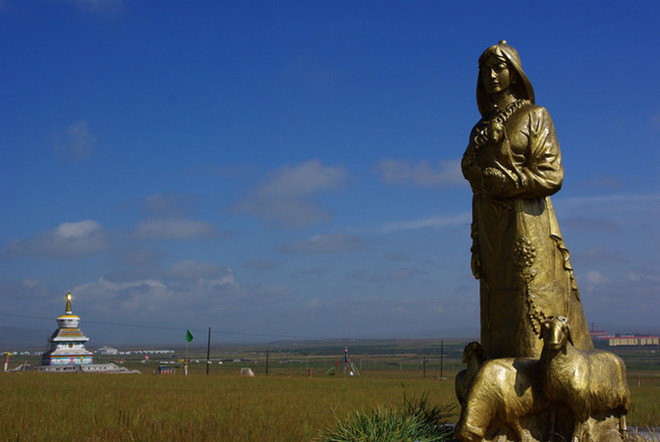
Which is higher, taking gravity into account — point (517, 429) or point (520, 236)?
point (520, 236)

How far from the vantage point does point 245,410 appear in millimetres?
11398

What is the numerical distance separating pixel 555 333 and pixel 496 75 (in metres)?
2.57

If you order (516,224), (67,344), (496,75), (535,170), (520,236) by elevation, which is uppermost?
(496,75)

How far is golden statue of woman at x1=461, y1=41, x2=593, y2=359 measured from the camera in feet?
18.7

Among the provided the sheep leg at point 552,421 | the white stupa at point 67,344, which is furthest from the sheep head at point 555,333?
the white stupa at point 67,344

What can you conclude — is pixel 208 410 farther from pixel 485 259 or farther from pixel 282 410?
pixel 485 259

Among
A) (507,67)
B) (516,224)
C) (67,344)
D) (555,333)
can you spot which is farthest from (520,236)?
(67,344)

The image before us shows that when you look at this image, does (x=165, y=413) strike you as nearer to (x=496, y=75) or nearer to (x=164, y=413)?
(x=164, y=413)

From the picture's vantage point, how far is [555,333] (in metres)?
5.08

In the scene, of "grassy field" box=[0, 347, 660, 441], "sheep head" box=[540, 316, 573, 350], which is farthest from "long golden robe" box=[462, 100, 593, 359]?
"grassy field" box=[0, 347, 660, 441]

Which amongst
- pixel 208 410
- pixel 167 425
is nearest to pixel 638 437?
pixel 167 425

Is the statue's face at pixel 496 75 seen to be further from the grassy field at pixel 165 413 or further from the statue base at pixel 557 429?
the grassy field at pixel 165 413

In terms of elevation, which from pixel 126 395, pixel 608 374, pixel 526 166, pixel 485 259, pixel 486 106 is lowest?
pixel 126 395

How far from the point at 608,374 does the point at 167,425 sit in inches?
239
